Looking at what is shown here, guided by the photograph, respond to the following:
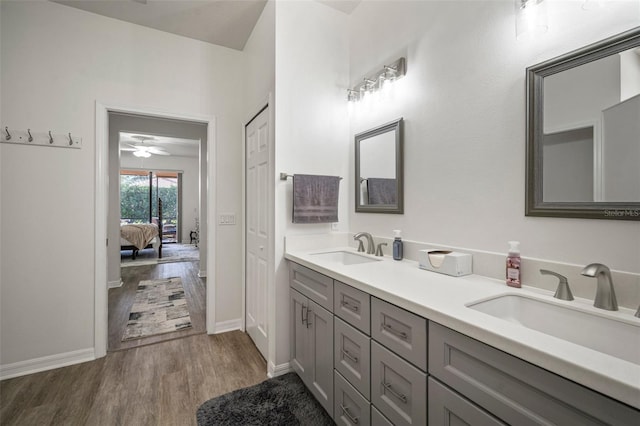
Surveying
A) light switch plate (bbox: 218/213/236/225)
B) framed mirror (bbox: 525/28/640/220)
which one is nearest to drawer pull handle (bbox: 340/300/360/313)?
framed mirror (bbox: 525/28/640/220)

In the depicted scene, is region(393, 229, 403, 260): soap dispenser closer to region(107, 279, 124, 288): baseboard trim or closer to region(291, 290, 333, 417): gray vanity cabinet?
region(291, 290, 333, 417): gray vanity cabinet

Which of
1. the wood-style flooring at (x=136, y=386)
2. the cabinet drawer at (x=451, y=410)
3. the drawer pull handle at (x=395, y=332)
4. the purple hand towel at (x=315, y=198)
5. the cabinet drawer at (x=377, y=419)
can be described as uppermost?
the purple hand towel at (x=315, y=198)

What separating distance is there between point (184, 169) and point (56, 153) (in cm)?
661

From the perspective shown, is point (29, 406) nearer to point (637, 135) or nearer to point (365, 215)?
point (365, 215)

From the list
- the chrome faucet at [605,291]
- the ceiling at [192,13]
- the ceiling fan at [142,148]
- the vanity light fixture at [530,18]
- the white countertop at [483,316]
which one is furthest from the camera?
the ceiling fan at [142,148]

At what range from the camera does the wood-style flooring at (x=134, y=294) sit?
267 cm

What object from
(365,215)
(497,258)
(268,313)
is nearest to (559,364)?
(497,258)

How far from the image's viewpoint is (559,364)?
645mm

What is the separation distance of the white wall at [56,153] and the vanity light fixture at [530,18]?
271 centimetres

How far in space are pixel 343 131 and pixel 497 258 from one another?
5.01ft

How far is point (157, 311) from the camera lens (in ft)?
10.9

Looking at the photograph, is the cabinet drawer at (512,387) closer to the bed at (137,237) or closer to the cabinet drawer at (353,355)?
the cabinet drawer at (353,355)

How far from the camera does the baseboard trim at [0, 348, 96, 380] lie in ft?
6.81

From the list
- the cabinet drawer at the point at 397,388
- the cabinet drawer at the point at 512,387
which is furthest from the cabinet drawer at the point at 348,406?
the cabinet drawer at the point at 512,387
